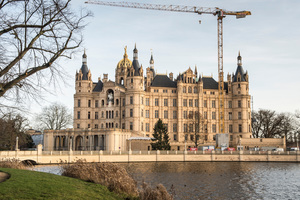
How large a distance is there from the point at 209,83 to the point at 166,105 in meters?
14.2

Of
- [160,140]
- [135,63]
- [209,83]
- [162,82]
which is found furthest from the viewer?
[209,83]

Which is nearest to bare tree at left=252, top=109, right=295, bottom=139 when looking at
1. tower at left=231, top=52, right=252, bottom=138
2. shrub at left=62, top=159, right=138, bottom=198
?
tower at left=231, top=52, right=252, bottom=138

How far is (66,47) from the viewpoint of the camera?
14188mm

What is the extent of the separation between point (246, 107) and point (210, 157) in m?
32.2

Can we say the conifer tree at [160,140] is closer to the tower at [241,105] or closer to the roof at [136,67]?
the roof at [136,67]

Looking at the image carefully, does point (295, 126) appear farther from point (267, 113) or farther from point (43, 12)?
point (43, 12)

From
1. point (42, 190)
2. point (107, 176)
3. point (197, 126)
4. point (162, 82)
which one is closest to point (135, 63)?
point (162, 82)

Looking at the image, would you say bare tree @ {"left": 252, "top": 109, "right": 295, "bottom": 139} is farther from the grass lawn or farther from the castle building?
the grass lawn

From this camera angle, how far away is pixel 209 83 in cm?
9881

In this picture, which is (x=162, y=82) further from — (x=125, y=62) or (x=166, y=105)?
(x=125, y=62)

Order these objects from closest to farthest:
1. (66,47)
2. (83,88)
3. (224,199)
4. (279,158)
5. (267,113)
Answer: (66,47)
(224,199)
(279,158)
(83,88)
(267,113)

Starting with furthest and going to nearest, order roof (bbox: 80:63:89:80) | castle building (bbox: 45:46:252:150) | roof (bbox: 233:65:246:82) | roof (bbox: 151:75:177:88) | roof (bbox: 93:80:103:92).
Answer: roof (bbox: 233:65:246:82) → roof (bbox: 93:80:103:92) → roof (bbox: 151:75:177:88) → roof (bbox: 80:63:89:80) → castle building (bbox: 45:46:252:150)

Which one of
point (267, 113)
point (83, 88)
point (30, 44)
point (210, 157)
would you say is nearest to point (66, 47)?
point (30, 44)

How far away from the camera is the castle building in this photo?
89.8m
